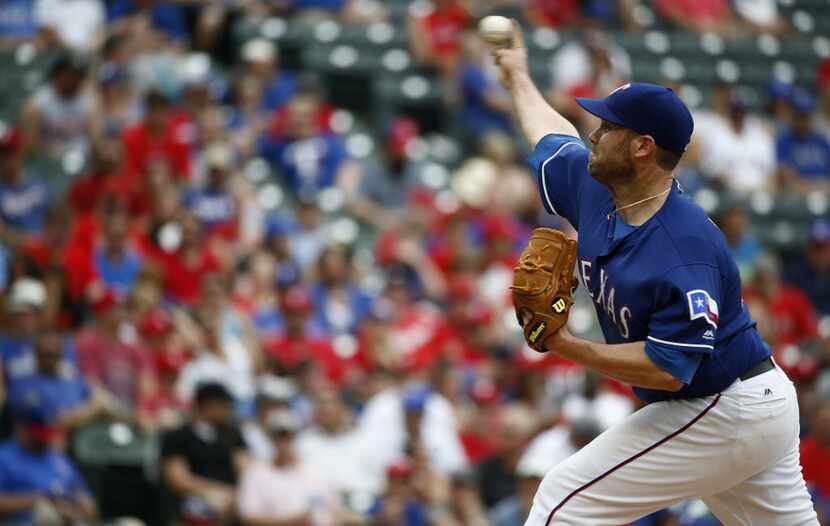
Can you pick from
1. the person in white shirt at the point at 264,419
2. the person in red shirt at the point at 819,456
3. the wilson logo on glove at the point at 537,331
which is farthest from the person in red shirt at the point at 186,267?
the wilson logo on glove at the point at 537,331

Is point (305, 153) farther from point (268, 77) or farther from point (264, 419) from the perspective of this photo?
point (264, 419)

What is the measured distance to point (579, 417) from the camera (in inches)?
306

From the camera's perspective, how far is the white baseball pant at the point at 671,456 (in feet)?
14.9

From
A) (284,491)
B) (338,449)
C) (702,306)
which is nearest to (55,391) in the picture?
(284,491)

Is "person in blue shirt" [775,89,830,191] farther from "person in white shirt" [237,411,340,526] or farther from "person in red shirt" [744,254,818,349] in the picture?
"person in white shirt" [237,411,340,526]

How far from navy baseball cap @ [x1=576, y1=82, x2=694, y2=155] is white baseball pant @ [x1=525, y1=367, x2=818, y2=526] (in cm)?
82

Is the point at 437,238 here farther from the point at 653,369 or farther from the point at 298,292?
the point at 653,369

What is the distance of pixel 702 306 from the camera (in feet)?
14.1

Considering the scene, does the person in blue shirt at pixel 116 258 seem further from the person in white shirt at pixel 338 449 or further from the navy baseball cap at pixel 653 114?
the navy baseball cap at pixel 653 114

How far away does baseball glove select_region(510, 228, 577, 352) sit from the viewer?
443cm

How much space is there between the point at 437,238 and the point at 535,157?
A: 20.6ft

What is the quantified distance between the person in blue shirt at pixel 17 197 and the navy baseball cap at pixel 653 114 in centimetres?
608

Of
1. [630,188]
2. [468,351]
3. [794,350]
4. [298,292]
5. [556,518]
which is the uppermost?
[630,188]

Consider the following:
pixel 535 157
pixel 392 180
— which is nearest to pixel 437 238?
pixel 392 180
